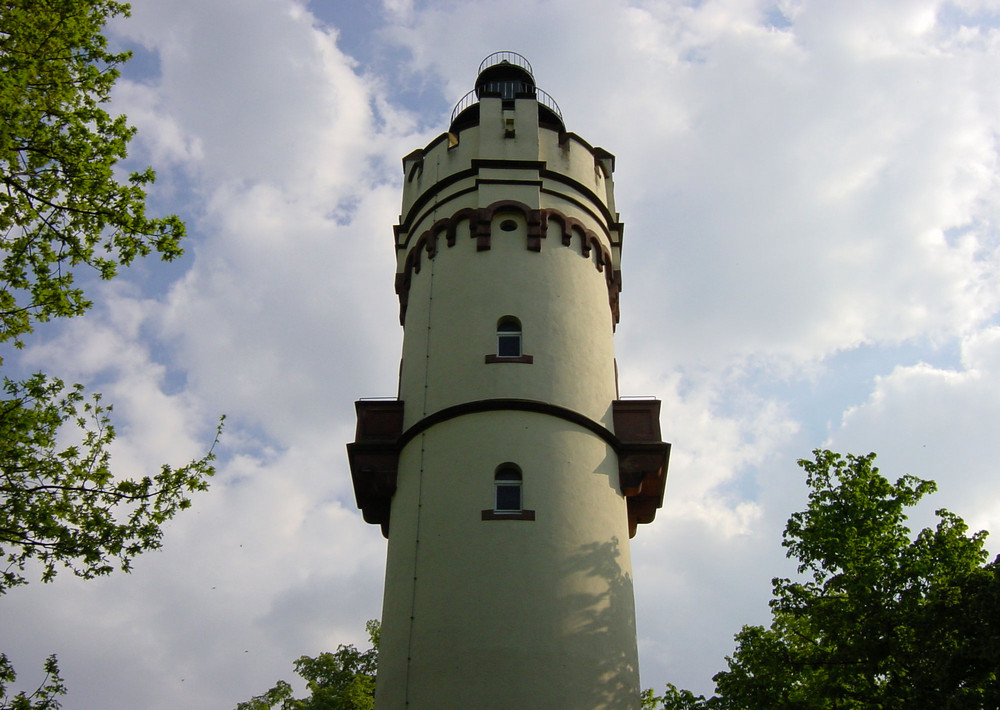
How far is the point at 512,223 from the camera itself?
69.0ft

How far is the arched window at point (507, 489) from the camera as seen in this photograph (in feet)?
53.4

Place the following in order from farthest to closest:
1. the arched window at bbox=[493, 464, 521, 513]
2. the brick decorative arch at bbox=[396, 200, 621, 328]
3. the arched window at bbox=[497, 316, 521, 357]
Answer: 1. the brick decorative arch at bbox=[396, 200, 621, 328]
2. the arched window at bbox=[497, 316, 521, 357]
3. the arched window at bbox=[493, 464, 521, 513]

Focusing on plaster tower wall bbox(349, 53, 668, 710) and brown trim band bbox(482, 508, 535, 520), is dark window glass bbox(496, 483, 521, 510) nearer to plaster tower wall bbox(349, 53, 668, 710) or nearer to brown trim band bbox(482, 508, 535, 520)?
plaster tower wall bbox(349, 53, 668, 710)

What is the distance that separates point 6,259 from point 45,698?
5613 mm

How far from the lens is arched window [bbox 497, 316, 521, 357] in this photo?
18719 millimetres

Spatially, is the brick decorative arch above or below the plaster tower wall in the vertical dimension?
above

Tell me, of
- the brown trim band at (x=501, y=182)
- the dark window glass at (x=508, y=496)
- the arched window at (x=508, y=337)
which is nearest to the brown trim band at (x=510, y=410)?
the arched window at (x=508, y=337)

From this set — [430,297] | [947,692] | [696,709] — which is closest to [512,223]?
Result: [430,297]

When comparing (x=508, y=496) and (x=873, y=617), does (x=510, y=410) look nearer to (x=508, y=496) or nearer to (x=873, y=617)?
(x=508, y=496)

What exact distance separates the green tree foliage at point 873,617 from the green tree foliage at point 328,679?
Answer: 48.6 ft

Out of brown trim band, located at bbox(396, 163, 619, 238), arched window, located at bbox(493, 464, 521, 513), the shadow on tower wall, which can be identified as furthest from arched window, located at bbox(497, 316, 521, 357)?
the shadow on tower wall

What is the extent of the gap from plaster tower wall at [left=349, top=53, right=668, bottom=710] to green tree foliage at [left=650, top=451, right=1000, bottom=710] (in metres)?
2.98

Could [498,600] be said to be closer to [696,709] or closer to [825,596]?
[696,709]

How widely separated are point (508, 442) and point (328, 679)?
61.4ft
